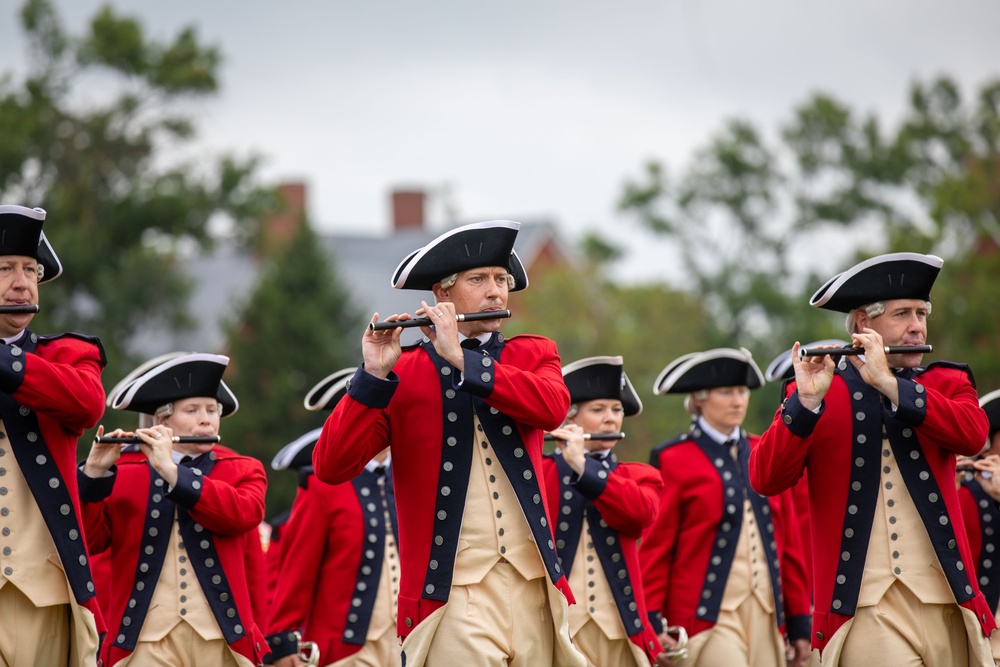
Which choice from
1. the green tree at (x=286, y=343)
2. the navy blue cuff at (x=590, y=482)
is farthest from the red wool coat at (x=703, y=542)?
the green tree at (x=286, y=343)

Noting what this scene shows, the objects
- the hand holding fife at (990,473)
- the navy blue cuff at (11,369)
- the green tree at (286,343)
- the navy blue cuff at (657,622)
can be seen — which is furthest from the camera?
the green tree at (286,343)

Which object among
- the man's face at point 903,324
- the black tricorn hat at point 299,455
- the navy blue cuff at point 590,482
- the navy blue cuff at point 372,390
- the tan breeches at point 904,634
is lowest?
the tan breeches at point 904,634

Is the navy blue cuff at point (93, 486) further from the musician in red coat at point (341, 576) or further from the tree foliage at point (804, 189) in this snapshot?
the tree foliage at point (804, 189)

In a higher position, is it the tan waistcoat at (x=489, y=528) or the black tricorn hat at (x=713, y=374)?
the black tricorn hat at (x=713, y=374)

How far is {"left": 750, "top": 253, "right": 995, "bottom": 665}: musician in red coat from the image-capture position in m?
7.39

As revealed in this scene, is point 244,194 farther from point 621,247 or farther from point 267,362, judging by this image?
point 621,247

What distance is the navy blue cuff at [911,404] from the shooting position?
732 centimetres

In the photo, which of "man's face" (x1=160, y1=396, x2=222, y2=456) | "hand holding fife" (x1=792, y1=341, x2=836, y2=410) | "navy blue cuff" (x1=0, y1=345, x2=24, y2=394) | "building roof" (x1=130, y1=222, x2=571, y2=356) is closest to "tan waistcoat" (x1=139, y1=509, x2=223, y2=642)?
"man's face" (x1=160, y1=396, x2=222, y2=456)

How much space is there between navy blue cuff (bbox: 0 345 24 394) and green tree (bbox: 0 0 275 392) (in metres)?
27.5

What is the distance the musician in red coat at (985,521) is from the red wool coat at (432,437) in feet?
12.4

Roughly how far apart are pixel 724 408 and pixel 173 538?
405 cm

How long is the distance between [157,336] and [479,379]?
114 ft

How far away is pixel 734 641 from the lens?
10.1 metres

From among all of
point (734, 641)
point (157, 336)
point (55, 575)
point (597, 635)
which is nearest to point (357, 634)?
point (597, 635)
